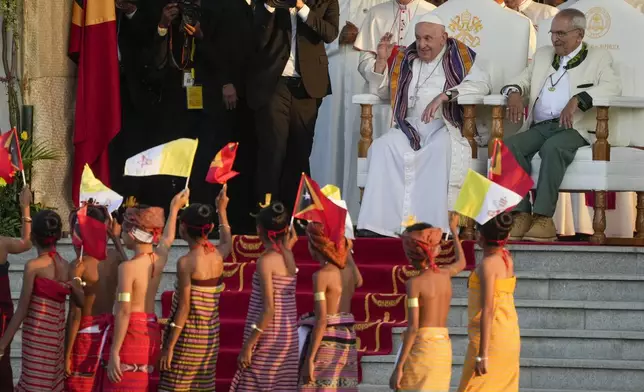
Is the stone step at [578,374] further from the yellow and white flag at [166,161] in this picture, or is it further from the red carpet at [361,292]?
the yellow and white flag at [166,161]

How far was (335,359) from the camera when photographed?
8.70m

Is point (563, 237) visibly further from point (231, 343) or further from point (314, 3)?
point (231, 343)

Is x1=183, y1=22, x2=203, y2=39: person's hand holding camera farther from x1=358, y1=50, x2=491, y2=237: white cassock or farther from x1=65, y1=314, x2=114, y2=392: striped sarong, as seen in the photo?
x1=65, y1=314, x2=114, y2=392: striped sarong

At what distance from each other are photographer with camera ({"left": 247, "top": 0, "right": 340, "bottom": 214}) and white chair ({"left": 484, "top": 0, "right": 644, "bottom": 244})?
1295 millimetres

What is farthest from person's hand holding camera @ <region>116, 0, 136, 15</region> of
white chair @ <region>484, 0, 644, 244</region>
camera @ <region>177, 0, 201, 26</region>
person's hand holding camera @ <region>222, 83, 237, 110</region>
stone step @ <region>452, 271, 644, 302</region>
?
stone step @ <region>452, 271, 644, 302</region>

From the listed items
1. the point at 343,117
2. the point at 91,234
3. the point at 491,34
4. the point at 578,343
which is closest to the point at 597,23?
the point at 491,34

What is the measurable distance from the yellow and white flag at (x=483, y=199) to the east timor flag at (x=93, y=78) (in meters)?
3.82

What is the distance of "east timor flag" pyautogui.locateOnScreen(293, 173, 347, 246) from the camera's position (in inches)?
344

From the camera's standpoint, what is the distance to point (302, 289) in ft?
35.2

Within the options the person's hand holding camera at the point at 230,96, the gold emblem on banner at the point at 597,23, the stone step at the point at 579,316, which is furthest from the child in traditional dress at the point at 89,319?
the gold emblem on banner at the point at 597,23

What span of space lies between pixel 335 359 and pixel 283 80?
3708mm

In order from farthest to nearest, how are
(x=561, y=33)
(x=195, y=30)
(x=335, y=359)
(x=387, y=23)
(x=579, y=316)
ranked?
(x=387, y=23) → (x=195, y=30) → (x=561, y=33) → (x=579, y=316) → (x=335, y=359)

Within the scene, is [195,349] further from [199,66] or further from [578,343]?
[199,66]

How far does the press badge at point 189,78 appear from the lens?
1257 centimetres
